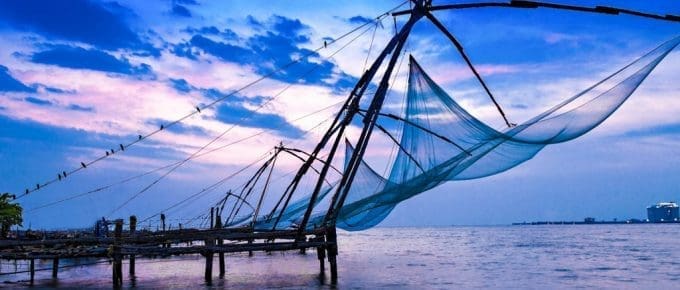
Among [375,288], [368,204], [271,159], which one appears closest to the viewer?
[368,204]

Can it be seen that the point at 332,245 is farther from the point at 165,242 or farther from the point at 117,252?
the point at 117,252

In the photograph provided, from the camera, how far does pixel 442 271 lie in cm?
2205

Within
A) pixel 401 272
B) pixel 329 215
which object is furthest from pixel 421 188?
pixel 401 272

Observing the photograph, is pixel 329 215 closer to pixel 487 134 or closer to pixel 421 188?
pixel 421 188

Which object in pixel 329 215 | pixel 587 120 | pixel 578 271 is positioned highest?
pixel 587 120

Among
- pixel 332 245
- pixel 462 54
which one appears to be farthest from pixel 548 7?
pixel 332 245

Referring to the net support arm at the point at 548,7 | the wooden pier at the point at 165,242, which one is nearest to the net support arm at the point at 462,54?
the net support arm at the point at 548,7

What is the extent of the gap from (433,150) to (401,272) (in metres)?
10.8

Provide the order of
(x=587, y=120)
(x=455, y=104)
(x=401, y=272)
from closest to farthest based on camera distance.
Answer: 1. (x=587, y=120)
2. (x=455, y=104)
3. (x=401, y=272)

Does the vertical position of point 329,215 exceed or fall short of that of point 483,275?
it exceeds it

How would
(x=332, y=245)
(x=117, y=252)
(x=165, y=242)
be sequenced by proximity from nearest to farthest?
(x=117, y=252), (x=165, y=242), (x=332, y=245)

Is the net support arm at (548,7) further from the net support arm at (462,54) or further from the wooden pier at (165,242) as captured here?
the wooden pier at (165,242)

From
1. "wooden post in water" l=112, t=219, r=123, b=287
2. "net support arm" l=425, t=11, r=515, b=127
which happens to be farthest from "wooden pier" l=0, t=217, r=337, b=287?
"net support arm" l=425, t=11, r=515, b=127

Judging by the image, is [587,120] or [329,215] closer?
[587,120]
